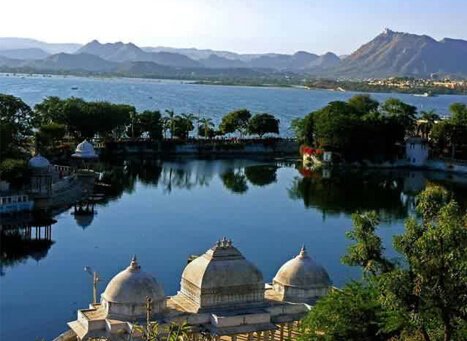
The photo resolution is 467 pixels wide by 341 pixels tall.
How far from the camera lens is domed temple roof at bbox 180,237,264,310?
20.5 meters

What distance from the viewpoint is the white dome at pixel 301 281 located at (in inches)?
864

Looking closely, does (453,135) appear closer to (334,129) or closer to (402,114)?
(402,114)

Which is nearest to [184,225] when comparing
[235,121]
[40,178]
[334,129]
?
[40,178]

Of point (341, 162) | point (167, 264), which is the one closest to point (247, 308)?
point (167, 264)

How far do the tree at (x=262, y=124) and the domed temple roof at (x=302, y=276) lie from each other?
58406mm

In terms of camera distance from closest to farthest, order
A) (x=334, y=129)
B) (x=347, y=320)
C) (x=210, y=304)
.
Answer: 1. (x=347, y=320)
2. (x=210, y=304)
3. (x=334, y=129)

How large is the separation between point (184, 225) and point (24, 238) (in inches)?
329

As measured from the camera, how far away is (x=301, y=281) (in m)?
22.1

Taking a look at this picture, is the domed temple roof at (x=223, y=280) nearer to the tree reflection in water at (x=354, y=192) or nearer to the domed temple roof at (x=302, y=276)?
the domed temple roof at (x=302, y=276)

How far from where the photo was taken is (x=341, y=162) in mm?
71000

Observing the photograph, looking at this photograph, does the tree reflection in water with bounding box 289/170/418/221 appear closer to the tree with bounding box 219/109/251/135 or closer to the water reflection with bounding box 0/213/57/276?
the tree with bounding box 219/109/251/135

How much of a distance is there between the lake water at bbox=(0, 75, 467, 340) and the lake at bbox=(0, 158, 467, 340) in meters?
0.05

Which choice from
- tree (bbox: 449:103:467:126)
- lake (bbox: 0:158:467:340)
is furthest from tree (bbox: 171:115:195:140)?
tree (bbox: 449:103:467:126)

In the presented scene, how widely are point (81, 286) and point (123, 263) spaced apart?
3.85 metres
